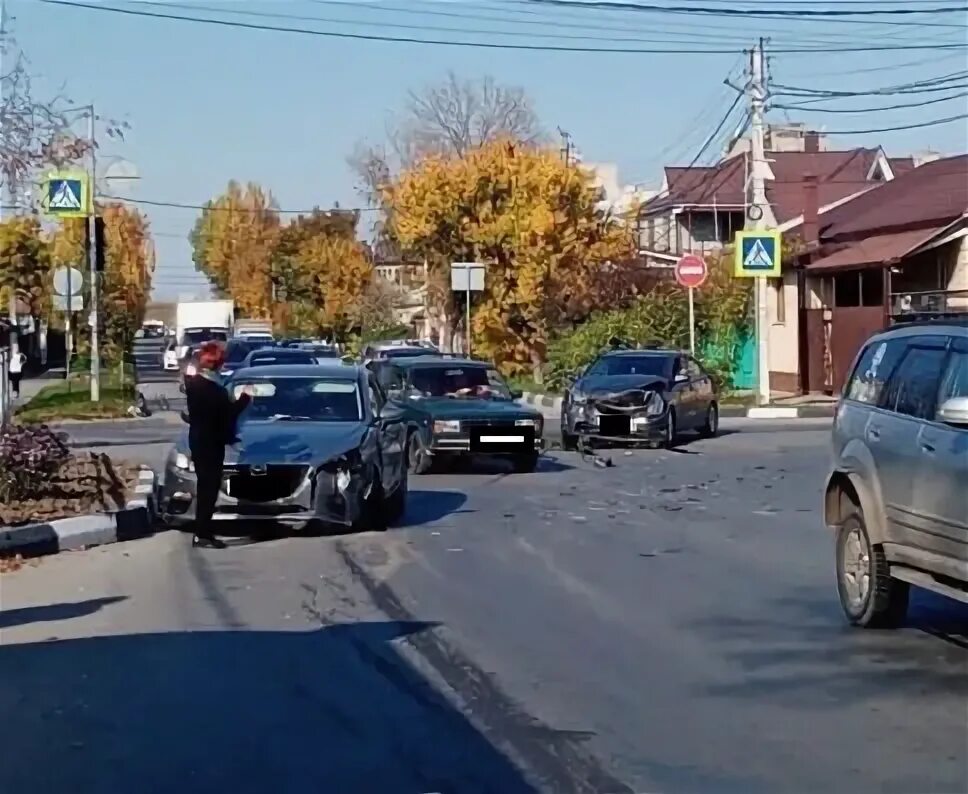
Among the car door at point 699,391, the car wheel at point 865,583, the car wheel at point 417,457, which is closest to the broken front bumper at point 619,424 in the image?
the car door at point 699,391

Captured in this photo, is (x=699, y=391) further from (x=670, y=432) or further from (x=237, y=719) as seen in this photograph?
(x=237, y=719)

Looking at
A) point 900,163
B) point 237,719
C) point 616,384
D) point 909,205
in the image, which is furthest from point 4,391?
point 900,163

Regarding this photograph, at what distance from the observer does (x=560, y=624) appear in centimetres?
1047

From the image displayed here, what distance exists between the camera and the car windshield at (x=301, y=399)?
1584cm

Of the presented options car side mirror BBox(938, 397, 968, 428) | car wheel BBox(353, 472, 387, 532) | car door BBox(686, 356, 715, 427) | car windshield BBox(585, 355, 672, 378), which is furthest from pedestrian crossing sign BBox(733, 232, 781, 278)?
car side mirror BBox(938, 397, 968, 428)

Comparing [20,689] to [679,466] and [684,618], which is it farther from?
[679,466]

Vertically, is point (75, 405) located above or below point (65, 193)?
below

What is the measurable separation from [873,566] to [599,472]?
11956 millimetres

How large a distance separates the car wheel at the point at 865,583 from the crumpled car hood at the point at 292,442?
5.41 metres

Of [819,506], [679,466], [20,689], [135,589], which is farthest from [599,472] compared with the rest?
[20,689]

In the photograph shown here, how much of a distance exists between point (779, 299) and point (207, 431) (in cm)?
3207

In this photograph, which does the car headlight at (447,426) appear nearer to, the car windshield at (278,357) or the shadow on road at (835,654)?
the shadow on road at (835,654)

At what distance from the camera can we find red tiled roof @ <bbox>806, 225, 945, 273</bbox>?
36.2 meters

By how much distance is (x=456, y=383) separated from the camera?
74.8ft
